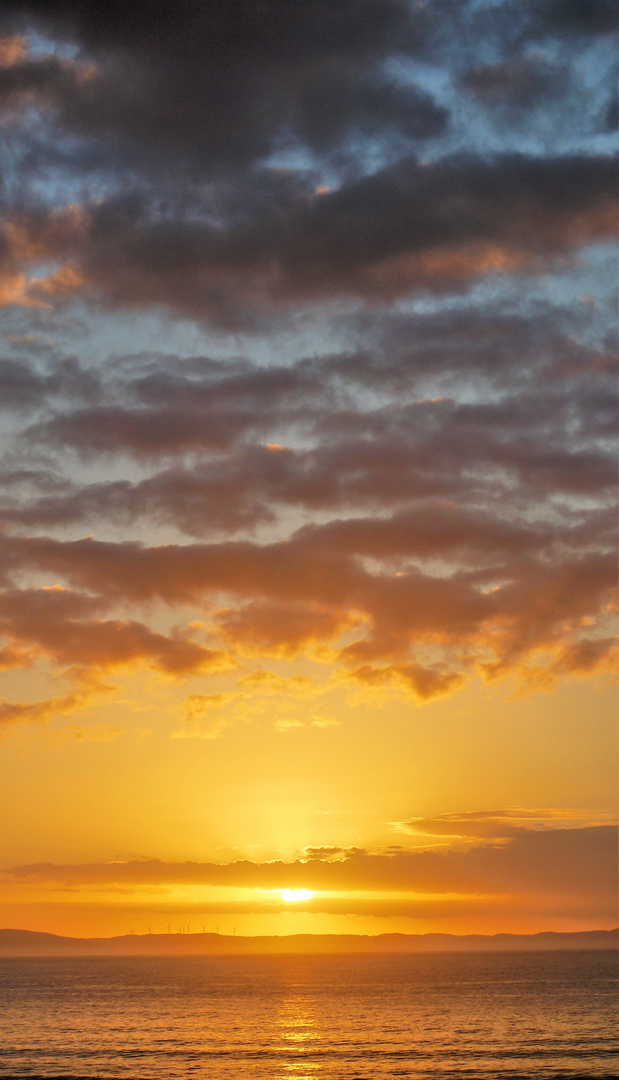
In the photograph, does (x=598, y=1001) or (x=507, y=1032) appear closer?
(x=507, y=1032)

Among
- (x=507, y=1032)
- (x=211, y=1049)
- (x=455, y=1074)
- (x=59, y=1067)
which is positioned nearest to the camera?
(x=455, y=1074)

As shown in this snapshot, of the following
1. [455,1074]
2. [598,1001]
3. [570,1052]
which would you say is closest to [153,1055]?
[455,1074]

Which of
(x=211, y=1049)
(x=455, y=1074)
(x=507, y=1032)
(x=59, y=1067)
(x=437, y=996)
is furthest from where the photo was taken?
(x=437, y=996)

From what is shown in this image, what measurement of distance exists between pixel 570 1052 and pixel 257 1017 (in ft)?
196

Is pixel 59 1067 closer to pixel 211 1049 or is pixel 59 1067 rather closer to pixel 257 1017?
pixel 211 1049

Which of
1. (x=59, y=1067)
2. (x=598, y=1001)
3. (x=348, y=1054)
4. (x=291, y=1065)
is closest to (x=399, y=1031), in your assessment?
(x=348, y=1054)

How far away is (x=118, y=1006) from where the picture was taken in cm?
15638

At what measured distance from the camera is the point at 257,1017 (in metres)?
136

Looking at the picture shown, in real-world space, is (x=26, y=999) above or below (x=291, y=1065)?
below

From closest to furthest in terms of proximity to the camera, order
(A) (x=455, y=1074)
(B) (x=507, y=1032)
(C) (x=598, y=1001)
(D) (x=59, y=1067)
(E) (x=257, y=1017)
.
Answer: (A) (x=455, y=1074) < (D) (x=59, y=1067) < (B) (x=507, y=1032) < (E) (x=257, y=1017) < (C) (x=598, y=1001)

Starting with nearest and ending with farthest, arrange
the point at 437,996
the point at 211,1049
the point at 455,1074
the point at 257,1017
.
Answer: the point at 455,1074 < the point at 211,1049 < the point at 257,1017 < the point at 437,996

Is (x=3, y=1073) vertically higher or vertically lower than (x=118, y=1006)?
higher

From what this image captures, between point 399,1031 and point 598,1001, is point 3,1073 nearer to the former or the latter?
point 399,1031

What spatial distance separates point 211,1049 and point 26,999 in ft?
306
